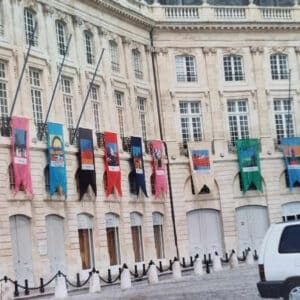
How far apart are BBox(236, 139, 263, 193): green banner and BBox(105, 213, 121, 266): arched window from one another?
1065cm

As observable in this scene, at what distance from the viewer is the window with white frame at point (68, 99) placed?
1624 inches

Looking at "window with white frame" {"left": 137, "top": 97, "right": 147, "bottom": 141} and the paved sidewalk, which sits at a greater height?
"window with white frame" {"left": 137, "top": 97, "right": 147, "bottom": 141}

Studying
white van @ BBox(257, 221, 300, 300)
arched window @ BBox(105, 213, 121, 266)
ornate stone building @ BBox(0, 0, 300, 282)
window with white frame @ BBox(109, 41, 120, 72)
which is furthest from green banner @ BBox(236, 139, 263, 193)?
white van @ BBox(257, 221, 300, 300)

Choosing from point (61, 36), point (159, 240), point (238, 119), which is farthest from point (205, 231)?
point (61, 36)

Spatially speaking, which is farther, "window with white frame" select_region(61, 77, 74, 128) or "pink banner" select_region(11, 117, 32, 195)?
"window with white frame" select_region(61, 77, 74, 128)

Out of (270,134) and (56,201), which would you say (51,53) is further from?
(270,134)

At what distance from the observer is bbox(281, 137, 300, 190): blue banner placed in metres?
52.4

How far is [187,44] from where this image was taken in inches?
2062

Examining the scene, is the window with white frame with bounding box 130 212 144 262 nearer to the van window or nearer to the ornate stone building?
the ornate stone building

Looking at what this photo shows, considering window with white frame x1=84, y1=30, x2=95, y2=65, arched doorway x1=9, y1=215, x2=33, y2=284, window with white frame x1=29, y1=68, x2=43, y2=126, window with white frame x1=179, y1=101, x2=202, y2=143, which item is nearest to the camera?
arched doorway x1=9, y1=215, x2=33, y2=284

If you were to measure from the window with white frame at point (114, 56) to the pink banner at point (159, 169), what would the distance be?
460cm

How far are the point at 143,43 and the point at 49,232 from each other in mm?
16107

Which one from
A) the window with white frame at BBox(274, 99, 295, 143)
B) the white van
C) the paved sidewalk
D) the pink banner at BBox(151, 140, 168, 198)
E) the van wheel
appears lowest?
the paved sidewalk

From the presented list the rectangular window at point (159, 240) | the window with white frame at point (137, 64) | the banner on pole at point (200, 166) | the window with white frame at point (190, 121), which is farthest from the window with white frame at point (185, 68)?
the rectangular window at point (159, 240)
